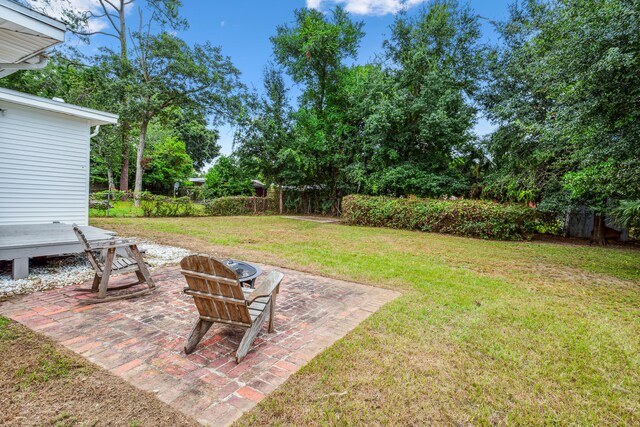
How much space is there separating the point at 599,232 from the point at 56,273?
1490 cm

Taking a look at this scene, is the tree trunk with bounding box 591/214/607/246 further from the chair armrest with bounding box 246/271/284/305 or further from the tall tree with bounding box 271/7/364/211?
the chair armrest with bounding box 246/271/284/305

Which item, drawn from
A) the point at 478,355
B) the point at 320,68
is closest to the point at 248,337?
the point at 478,355

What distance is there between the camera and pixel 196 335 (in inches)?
103

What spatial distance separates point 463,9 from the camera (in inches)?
575

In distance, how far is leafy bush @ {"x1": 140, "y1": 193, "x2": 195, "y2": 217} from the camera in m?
14.6

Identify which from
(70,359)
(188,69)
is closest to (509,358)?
(70,359)

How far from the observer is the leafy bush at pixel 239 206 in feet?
55.7

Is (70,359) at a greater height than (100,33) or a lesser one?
lesser

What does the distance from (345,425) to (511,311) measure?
3.06m

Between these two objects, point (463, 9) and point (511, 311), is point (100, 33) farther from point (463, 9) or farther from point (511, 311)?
point (511, 311)

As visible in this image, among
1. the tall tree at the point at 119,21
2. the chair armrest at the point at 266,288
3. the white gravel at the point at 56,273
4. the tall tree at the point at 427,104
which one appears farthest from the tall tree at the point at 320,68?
the chair armrest at the point at 266,288

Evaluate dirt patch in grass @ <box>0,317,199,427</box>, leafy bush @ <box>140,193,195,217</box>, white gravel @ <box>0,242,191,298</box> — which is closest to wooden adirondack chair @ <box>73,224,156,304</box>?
white gravel @ <box>0,242,191,298</box>

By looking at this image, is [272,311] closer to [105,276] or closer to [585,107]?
[105,276]

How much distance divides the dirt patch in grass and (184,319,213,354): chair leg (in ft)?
1.65
